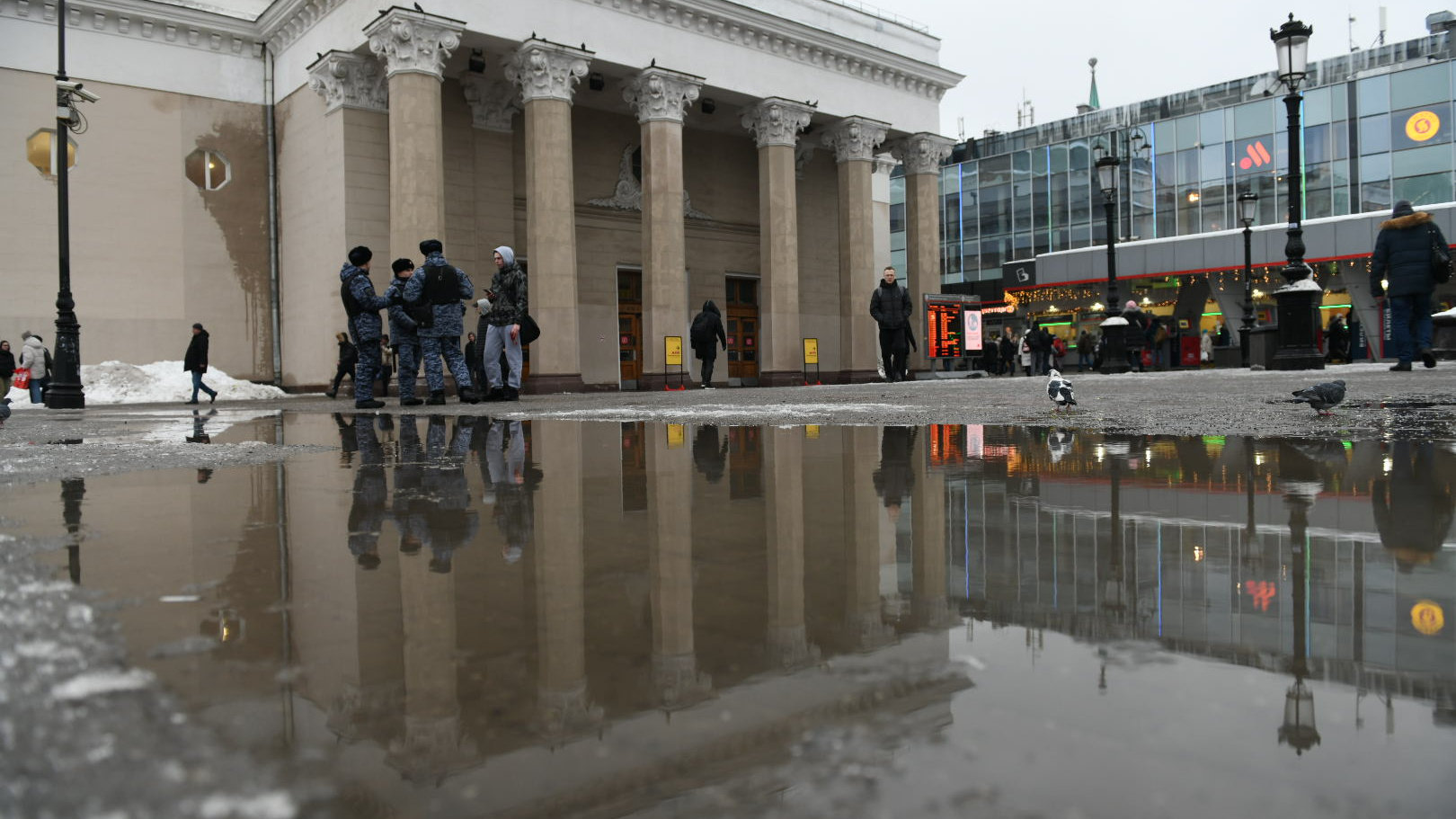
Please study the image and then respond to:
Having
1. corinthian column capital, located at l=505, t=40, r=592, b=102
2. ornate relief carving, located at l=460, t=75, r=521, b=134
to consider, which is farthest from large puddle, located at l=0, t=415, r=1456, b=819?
ornate relief carving, located at l=460, t=75, r=521, b=134

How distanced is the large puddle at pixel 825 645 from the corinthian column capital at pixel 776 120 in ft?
89.9

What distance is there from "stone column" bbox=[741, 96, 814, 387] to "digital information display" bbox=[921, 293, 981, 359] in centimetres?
513

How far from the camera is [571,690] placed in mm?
1295

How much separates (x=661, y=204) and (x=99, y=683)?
25785mm

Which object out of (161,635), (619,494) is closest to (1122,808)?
(161,635)

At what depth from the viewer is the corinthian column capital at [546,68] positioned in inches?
930

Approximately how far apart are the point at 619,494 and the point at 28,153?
1049 inches

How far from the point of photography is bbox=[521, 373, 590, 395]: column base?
23484 mm

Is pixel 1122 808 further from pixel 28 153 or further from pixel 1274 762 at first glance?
pixel 28 153

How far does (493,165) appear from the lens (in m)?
27.4

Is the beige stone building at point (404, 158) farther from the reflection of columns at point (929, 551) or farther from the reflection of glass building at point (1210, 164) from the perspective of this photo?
the reflection of columns at point (929, 551)

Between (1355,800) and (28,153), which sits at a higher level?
(28,153)

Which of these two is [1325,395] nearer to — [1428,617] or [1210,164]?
[1428,617]

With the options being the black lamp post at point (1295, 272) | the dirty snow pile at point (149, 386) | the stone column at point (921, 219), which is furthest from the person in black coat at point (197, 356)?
the stone column at point (921, 219)
